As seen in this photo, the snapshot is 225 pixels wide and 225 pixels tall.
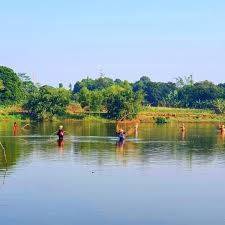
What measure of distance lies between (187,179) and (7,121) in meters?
56.7

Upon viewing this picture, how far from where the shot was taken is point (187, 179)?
1086 inches

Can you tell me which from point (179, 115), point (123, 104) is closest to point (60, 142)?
point (123, 104)

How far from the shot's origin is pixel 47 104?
8812 cm

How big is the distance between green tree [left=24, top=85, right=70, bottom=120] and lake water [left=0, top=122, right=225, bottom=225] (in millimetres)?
45401

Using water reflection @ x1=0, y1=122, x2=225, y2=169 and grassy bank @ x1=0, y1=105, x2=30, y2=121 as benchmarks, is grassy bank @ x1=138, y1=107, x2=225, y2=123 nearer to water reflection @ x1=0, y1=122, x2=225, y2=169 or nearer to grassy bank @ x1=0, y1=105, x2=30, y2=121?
grassy bank @ x1=0, y1=105, x2=30, y2=121

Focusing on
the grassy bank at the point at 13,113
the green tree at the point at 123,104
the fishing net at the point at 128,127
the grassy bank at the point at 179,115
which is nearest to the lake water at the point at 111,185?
the fishing net at the point at 128,127

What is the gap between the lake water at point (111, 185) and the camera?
64.6 feet

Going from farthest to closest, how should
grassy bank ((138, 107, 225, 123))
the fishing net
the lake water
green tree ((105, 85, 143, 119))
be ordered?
grassy bank ((138, 107, 225, 123)) → green tree ((105, 85, 143, 119)) → the fishing net → the lake water

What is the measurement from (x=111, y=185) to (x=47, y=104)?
208 feet

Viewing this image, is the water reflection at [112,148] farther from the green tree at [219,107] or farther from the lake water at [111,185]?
the green tree at [219,107]

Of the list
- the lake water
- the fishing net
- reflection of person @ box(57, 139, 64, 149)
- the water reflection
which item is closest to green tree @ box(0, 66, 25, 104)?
the fishing net

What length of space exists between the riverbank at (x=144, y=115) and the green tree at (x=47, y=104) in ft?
3.91

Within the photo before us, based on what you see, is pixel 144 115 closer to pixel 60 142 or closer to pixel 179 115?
pixel 179 115

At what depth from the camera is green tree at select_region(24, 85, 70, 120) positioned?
87.8 meters
